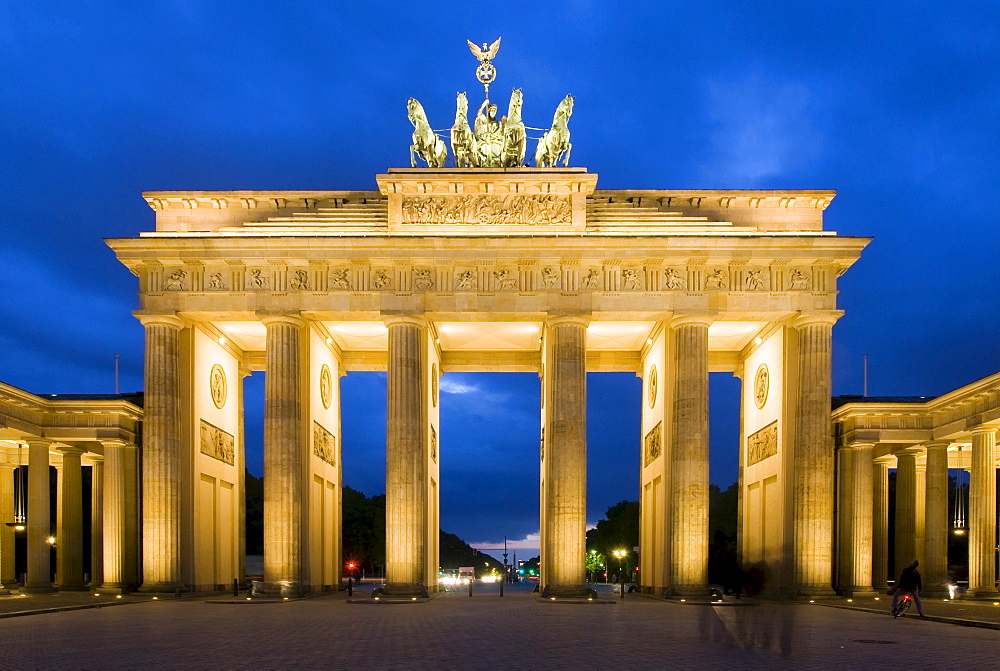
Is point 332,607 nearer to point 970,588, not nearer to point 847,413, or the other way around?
point 847,413

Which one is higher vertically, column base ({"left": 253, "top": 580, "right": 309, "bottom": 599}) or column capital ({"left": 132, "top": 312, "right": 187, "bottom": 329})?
column capital ({"left": 132, "top": 312, "right": 187, "bottom": 329})

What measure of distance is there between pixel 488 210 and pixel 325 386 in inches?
497

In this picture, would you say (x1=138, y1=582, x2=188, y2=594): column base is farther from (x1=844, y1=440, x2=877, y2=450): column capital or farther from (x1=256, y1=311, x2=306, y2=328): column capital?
(x1=844, y1=440, x2=877, y2=450): column capital

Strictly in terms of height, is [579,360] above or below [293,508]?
above

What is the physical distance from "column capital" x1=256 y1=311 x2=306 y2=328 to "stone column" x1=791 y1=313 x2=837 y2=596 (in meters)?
20.9

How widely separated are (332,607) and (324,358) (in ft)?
50.4

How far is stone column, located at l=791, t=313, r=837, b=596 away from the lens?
37.9 m

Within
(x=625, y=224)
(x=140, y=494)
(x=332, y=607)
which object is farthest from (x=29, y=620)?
(x=625, y=224)

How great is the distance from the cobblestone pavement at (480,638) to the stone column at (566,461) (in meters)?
6.04

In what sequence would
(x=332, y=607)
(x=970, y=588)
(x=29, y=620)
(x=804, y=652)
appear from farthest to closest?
(x=970, y=588) → (x=332, y=607) → (x=29, y=620) → (x=804, y=652)

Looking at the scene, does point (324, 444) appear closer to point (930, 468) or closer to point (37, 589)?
point (37, 589)

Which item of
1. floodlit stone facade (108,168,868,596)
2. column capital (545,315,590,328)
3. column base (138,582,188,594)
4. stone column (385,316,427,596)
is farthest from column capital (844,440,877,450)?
column base (138,582,188,594)

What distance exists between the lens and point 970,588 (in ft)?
127

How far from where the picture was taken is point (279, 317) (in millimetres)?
39281
